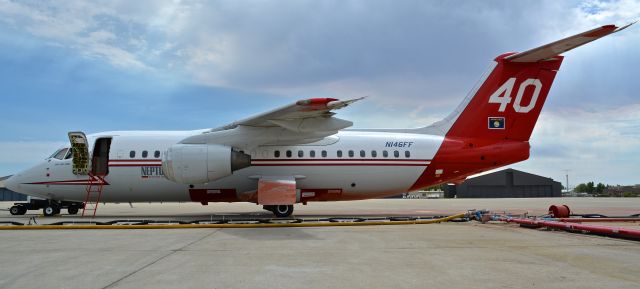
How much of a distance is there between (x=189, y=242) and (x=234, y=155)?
550cm

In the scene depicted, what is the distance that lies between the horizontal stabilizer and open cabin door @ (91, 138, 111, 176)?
584 inches

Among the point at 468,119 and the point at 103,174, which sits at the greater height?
the point at 468,119

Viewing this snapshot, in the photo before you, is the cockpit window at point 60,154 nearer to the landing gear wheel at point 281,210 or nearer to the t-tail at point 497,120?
the landing gear wheel at point 281,210

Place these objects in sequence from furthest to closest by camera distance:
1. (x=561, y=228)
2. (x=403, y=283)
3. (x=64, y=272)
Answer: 1. (x=561, y=228)
2. (x=64, y=272)
3. (x=403, y=283)

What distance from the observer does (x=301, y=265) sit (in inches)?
255

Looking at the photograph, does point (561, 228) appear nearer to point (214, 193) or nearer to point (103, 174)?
point (214, 193)

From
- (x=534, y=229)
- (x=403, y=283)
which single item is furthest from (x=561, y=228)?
(x=403, y=283)

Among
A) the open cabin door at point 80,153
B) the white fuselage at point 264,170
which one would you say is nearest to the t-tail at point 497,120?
the white fuselage at point 264,170

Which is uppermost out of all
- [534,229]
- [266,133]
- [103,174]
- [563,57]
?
[563,57]

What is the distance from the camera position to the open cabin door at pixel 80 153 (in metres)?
16.1

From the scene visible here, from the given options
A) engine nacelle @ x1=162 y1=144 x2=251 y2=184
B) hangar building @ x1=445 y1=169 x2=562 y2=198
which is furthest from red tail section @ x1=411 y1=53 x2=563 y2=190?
hangar building @ x1=445 y1=169 x2=562 y2=198

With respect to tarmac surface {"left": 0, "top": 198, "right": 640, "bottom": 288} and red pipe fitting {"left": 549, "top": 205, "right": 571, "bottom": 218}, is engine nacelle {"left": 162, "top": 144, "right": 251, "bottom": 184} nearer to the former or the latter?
tarmac surface {"left": 0, "top": 198, "right": 640, "bottom": 288}

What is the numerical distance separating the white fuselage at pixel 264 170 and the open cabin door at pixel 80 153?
0.89 feet

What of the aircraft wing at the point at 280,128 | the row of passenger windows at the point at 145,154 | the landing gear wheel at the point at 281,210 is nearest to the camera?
the aircraft wing at the point at 280,128
